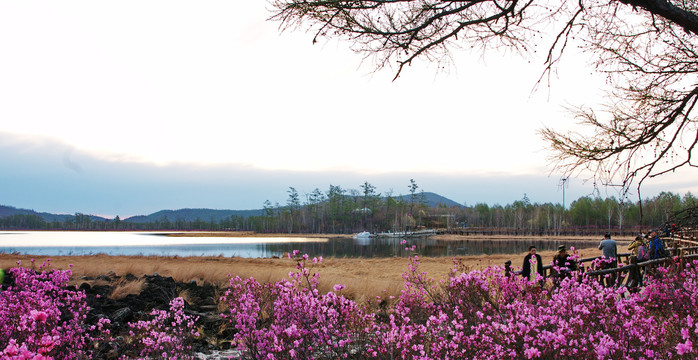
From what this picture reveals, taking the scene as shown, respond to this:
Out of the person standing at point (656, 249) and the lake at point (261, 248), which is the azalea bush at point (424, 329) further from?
the lake at point (261, 248)

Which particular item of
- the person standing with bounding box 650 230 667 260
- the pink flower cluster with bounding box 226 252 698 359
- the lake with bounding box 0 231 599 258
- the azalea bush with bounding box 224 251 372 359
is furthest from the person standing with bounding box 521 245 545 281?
the lake with bounding box 0 231 599 258

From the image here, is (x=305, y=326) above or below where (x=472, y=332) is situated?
above

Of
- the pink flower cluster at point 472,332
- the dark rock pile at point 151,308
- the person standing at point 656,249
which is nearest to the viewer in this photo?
the pink flower cluster at point 472,332

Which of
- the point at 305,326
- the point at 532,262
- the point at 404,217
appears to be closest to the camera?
the point at 305,326

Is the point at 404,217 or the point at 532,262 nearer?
the point at 532,262

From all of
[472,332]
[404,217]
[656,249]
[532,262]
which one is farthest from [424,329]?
[404,217]

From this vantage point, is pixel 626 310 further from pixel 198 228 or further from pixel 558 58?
pixel 198 228

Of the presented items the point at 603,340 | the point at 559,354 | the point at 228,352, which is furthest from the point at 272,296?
the point at 603,340

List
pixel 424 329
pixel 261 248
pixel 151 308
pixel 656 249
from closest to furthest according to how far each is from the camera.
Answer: pixel 424 329
pixel 151 308
pixel 656 249
pixel 261 248

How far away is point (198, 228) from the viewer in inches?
7461

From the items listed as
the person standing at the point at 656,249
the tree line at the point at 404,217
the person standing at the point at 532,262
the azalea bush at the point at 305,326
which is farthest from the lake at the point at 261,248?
the tree line at the point at 404,217

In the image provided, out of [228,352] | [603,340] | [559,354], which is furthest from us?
[228,352]

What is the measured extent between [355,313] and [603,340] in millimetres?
2227

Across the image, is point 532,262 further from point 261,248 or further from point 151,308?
point 261,248
